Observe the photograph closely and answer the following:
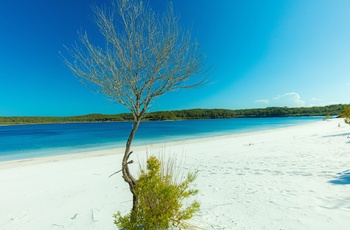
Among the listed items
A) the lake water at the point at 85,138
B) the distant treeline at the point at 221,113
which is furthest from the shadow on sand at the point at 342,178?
the distant treeline at the point at 221,113

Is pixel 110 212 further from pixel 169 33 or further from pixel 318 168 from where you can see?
pixel 318 168

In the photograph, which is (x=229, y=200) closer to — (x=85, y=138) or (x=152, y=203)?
(x=152, y=203)

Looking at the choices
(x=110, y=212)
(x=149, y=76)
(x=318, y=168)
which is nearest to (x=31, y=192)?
(x=110, y=212)

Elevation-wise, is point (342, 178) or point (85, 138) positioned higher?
point (85, 138)

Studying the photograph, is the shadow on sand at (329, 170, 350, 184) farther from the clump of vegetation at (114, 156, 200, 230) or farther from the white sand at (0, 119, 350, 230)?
the clump of vegetation at (114, 156, 200, 230)

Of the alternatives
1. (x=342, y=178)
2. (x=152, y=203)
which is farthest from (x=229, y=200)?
(x=342, y=178)

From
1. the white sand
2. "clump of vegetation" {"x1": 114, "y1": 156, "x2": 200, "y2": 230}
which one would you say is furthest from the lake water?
"clump of vegetation" {"x1": 114, "y1": 156, "x2": 200, "y2": 230}

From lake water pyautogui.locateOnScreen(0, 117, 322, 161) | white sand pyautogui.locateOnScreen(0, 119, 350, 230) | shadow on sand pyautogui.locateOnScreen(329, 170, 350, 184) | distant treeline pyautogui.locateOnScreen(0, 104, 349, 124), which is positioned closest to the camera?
white sand pyautogui.locateOnScreen(0, 119, 350, 230)

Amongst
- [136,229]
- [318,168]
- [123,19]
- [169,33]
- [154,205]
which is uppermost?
[123,19]

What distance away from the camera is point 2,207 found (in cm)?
446

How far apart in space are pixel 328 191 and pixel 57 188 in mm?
6722

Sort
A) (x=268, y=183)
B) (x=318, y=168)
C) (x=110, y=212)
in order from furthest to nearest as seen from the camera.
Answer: (x=318, y=168) < (x=268, y=183) < (x=110, y=212)

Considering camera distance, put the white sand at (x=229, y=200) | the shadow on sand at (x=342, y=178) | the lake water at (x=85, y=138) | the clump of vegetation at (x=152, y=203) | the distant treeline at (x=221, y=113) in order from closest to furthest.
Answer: the clump of vegetation at (x=152, y=203), the white sand at (x=229, y=200), the shadow on sand at (x=342, y=178), the lake water at (x=85, y=138), the distant treeline at (x=221, y=113)

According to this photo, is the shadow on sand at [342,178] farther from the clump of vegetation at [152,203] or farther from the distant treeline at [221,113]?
the distant treeline at [221,113]
